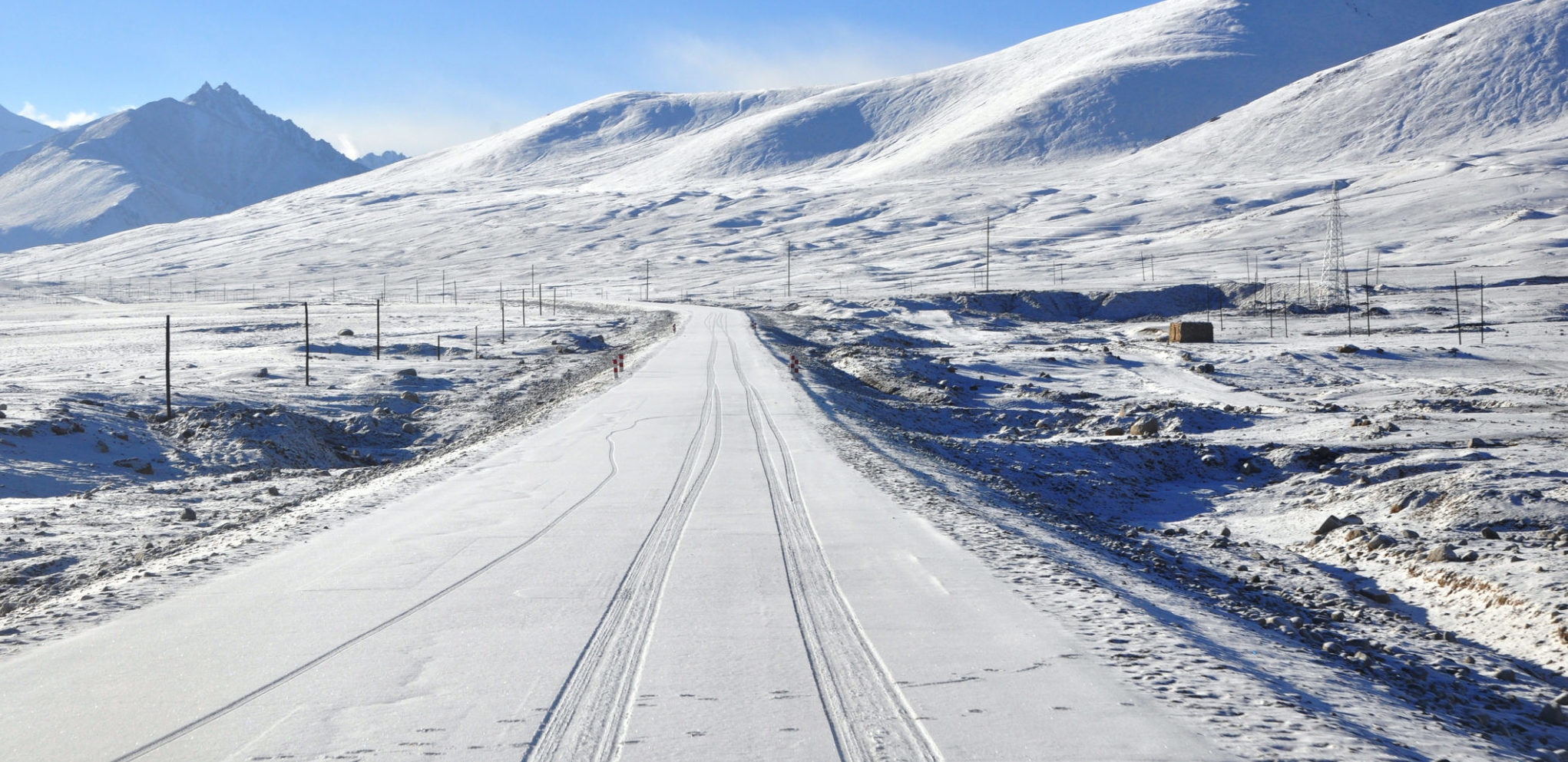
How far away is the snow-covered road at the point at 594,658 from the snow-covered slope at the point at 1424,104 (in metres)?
179

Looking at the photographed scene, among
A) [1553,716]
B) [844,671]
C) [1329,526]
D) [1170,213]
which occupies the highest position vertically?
[1170,213]

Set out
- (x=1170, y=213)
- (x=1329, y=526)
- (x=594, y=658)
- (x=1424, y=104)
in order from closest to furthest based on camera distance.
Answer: (x=594, y=658) < (x=1329, y=526) < (x=1170, y=213) < (x=1424, y=104)

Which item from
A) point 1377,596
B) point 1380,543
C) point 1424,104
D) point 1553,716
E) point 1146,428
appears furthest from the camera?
point 1424,104

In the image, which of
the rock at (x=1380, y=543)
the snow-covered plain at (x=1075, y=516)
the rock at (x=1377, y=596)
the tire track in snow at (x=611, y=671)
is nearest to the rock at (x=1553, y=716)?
the snow-covered plain at (x=1075, y=516)

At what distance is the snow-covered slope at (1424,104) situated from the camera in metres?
165

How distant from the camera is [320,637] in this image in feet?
24.0

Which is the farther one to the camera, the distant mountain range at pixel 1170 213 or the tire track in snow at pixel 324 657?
the distant mountain range at pixel 1170 213

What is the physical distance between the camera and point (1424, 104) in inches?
6860

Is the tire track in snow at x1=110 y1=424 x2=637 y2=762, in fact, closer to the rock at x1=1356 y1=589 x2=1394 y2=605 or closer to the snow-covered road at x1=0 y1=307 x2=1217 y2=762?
the snow-covered road at x1=0 y1=307 x2=1217 y2=762

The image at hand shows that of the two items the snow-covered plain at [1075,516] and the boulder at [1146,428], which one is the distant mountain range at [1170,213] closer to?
the snow-covered plain at [1075,516]

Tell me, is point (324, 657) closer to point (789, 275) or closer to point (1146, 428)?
point (1146, 428)

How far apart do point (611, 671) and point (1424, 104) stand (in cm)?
20856

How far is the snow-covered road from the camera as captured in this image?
5570 mm

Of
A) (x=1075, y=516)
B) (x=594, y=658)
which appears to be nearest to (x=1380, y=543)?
(x=1075, y=516)
